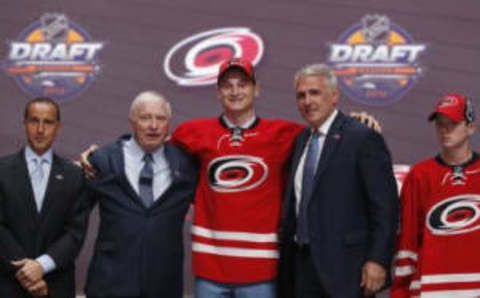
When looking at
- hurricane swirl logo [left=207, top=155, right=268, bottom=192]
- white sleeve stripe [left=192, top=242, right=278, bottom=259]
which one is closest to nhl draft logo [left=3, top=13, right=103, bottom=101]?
hurricane swirl logo [left=207, top=155, right=268, bottom=192]

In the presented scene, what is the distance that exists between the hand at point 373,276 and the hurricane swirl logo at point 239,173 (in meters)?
0.52

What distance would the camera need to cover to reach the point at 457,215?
222cm

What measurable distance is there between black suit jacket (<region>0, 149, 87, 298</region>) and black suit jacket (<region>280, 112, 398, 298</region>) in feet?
2.96

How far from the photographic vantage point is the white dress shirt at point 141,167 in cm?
245

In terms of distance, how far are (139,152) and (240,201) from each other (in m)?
0.44

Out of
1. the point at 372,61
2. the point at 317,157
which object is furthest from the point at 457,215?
the point at 372,61

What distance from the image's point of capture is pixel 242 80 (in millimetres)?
2502

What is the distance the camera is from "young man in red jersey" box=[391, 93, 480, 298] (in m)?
2.21

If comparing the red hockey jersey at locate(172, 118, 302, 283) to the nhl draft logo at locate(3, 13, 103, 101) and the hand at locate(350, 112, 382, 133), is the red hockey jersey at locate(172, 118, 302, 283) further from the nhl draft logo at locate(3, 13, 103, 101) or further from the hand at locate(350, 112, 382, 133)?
the nhl draft logo at locate(3, 13, 103, 101)

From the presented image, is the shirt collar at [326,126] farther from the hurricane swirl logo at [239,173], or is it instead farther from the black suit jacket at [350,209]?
the hurricane swirl logo at [239,173]

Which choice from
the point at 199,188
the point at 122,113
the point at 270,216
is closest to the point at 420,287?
the point at 270,216

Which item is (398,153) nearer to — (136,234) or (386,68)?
(386,68)

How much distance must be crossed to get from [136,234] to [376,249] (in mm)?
873

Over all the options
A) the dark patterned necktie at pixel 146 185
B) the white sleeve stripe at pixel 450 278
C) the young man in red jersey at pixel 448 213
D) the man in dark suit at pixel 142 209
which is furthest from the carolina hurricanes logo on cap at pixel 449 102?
the dark patterned necktie at pixel 146 185
